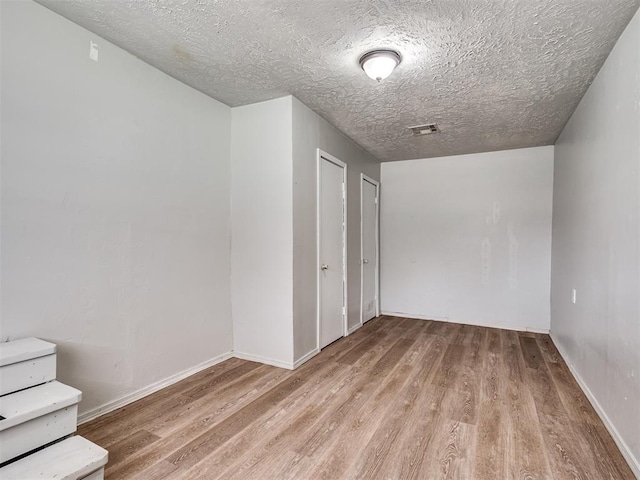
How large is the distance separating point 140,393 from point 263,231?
64.5 inches

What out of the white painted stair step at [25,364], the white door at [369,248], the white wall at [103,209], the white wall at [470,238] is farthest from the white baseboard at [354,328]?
the white painted stair step at [25,364]

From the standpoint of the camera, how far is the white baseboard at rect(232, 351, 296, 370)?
311 cm

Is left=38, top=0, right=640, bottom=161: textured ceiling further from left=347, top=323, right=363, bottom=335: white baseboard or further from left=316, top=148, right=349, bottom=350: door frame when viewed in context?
left=347, top=323, right=363, bottom=335: white baseboard

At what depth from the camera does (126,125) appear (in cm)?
238

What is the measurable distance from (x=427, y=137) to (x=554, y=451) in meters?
3.36

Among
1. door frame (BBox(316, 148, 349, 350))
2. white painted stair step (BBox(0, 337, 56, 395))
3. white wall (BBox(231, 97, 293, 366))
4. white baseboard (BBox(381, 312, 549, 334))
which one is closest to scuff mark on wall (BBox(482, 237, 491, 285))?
white baseboard (BBox(381, 312, 549, 334))

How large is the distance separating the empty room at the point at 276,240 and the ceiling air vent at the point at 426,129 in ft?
0.07

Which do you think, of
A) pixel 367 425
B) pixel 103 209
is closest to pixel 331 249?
pixel 367 425

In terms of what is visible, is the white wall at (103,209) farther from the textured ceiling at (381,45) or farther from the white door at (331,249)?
the white door at (331,249)

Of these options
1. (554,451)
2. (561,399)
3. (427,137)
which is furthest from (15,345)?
(427,137)

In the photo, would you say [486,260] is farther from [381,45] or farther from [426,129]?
[381,45]

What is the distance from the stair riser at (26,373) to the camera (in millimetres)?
1577

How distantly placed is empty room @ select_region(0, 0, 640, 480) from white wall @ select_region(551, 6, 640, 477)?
0.02 metres

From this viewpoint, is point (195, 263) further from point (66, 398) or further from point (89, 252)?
point (66, 398)
